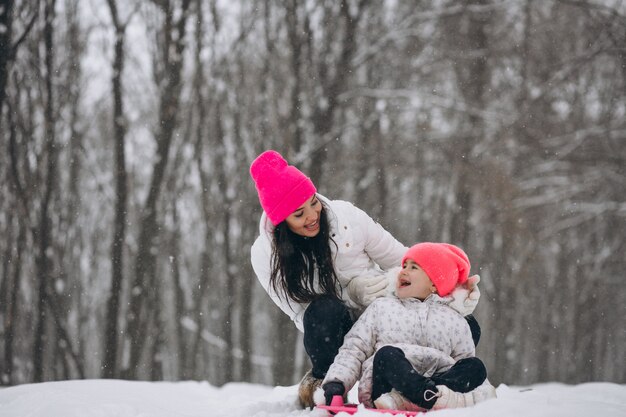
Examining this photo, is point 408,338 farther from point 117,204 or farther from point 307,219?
point 117,204

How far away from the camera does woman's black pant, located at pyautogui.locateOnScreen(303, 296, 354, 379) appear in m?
3.68

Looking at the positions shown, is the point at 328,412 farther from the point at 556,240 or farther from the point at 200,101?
the point at 556,240

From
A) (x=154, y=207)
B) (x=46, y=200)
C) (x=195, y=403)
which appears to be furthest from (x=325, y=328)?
(x=154, y=207)

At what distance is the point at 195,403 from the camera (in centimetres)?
443

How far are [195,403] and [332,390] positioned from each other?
1509 millimetres

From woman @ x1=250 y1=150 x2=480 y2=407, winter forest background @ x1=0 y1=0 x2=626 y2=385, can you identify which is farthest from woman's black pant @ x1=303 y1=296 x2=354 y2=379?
winter forest background @ x1=0 y1=0 x2=626 y2=385

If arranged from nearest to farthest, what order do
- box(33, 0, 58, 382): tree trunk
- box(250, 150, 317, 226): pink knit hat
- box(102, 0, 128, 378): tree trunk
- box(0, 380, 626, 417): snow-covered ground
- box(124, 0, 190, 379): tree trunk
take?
box(0, 380, 626, 417): snow-covered ground, box(250, 150, 317, 226): pink knit hat, box(33, 0, 58, 382): tree trunk, box(102, 0, 128, 378): tree trunk, box(124, 0, 190, 379): tree trunk

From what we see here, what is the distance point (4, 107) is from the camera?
8953 millimetres

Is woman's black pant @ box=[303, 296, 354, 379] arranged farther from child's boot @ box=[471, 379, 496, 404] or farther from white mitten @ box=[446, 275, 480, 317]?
child's boot @ box=[471, 379, 496, 404]

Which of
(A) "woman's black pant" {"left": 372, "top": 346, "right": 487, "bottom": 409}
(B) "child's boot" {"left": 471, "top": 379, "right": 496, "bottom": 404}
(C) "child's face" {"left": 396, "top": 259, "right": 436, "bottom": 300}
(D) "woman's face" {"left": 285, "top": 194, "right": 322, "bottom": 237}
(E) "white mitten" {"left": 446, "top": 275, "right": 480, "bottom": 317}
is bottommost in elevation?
(B) "child's boot" {"left": 471, "top": 379, "right": 496, "bottom": 404}

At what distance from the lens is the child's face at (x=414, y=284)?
12.0ft

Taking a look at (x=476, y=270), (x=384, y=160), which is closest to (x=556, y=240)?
(x=476, y=270)

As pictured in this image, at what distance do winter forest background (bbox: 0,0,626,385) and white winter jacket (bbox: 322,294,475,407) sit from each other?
6527 mm

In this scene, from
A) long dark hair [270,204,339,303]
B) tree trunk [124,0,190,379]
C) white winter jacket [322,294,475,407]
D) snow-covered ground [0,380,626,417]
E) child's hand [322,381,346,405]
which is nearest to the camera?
snow-covered ground [0,380,626,417]
